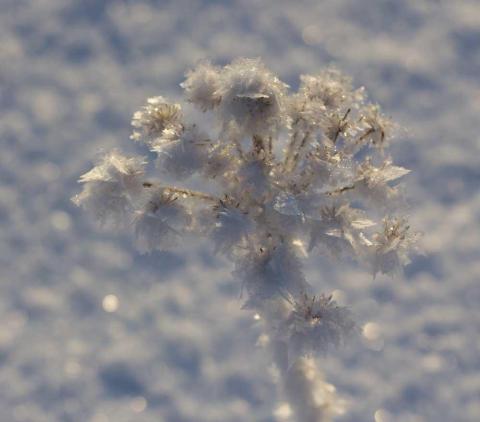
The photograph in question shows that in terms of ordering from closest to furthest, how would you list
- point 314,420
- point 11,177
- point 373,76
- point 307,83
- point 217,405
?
point 307,83, point 314,420, point 217,405, point 11,177, point 373,76

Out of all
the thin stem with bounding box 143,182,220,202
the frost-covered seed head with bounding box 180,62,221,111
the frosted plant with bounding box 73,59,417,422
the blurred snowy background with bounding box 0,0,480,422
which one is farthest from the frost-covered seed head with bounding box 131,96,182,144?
the blurred snowy background with bounding box 0,0,480,422

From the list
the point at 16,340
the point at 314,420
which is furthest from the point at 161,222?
the point at 16,340

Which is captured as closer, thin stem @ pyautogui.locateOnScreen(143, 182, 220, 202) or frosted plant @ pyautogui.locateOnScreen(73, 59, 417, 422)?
frosted plant @ pyautogui.locateOnScreen(73, 59, 417, 422)

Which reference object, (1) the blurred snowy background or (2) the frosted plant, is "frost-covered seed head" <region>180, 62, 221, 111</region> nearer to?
(2) the frosted plant

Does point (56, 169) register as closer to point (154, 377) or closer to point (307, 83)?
point (154, 377)

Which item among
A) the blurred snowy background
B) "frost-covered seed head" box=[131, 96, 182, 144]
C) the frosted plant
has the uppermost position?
the blurred snowy background

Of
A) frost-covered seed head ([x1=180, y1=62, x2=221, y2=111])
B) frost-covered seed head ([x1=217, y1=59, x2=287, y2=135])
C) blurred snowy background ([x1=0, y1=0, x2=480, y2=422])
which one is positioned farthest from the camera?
blurred snowy background ([x1=0, y1=0, x2=480, y2=422])
